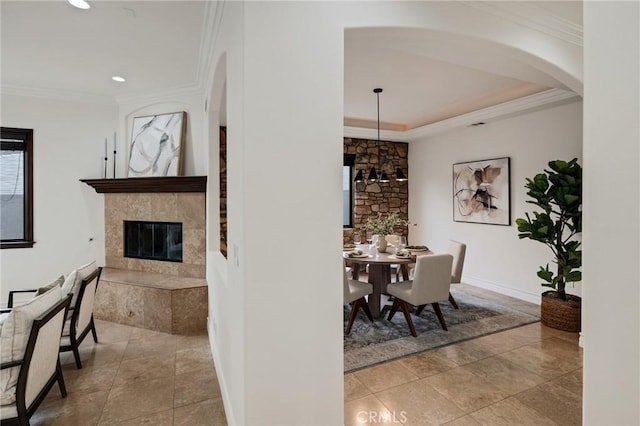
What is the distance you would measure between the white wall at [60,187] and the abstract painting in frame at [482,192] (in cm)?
530

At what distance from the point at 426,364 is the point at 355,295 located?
0.99 metres

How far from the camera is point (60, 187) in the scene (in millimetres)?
4352

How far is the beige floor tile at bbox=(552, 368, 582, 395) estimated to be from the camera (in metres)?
2.50

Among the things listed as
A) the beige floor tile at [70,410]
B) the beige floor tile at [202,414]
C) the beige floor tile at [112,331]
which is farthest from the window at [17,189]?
the beige floor tile at [202,414]

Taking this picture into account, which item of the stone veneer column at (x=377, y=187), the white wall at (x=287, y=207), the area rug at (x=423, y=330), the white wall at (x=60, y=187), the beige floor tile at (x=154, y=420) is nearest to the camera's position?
the white wall at (x=287, y=207)

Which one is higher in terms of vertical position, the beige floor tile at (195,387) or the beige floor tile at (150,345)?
the beige floor tile at (150,345)

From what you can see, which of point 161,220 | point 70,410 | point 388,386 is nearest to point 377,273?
point 388,386

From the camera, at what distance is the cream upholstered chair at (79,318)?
8.96ft

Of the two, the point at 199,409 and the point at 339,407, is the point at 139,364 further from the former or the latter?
the point at 339,407

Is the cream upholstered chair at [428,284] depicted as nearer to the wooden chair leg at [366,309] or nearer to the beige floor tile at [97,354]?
the wooden chair leg at [366,309]

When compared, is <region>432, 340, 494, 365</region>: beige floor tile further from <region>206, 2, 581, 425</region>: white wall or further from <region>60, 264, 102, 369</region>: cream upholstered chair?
<region>60, 264, 102, 369</region>: cream upholstered chair

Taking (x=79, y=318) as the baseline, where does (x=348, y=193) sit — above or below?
above

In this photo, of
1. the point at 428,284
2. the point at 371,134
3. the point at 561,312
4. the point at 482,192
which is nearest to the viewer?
the point at 428,284

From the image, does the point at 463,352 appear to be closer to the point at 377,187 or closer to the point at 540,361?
the point at 540,361
